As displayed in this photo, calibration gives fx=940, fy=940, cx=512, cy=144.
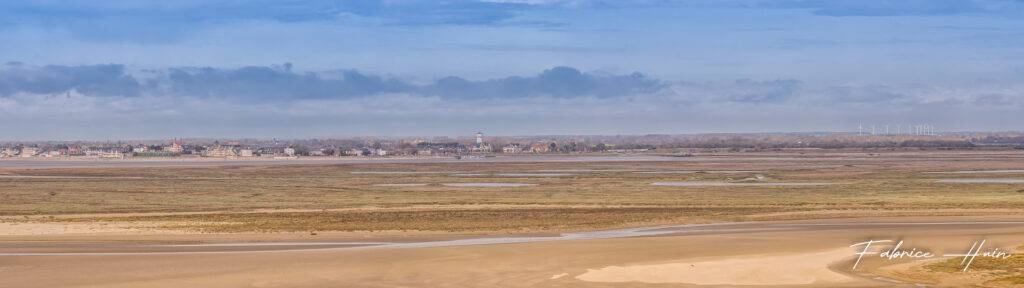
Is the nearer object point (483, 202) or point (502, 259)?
point (502, 259)

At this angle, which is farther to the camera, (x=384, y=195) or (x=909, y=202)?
(x=384, y=195)

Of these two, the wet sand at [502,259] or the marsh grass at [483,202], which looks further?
the marsh grass at [483,202]

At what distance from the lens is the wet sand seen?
60.1 feet

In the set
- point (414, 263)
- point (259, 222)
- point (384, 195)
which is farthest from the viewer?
point (384, 195)

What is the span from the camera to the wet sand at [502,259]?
722 inches

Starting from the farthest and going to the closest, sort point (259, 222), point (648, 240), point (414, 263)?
point (259, 222) < point (648, 240) < point (414, 263)

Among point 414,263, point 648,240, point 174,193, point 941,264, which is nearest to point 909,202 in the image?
point 648,240

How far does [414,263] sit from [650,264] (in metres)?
5.19

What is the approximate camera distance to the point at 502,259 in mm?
21578

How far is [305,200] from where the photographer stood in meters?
43.8

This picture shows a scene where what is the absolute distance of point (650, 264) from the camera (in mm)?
20578

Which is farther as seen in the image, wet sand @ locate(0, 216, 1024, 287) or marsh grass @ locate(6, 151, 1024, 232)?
marsh grass @ locate(6, 151, 1024, 232)

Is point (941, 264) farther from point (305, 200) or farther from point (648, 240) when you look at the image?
point (305, 200)

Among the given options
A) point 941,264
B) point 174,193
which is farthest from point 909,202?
point 174,193
